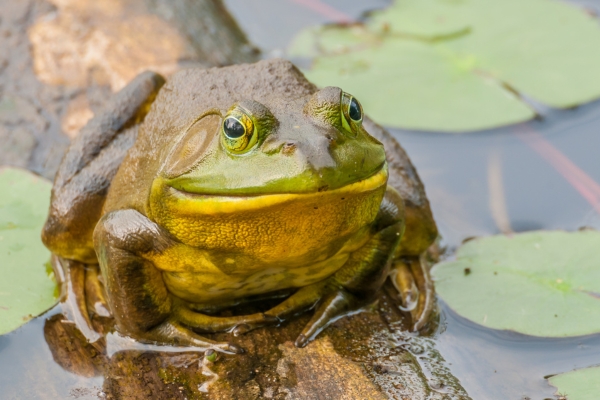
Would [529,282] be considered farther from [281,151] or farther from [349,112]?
[281,151]

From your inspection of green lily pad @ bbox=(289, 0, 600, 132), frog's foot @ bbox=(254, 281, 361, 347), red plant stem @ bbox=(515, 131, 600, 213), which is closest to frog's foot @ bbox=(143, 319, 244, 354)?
frog's foot @ bbox=(254, 281, 361, 347)

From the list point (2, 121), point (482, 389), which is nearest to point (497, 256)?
point (482, 389)

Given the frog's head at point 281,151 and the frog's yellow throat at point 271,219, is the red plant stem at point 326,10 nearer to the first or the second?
the frog's head at point 281,151

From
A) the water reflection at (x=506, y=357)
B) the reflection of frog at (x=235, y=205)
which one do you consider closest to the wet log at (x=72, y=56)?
the reflection of frog at (x=235, y=205)

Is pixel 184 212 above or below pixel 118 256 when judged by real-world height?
above

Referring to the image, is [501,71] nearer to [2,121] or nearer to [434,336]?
[434,336]

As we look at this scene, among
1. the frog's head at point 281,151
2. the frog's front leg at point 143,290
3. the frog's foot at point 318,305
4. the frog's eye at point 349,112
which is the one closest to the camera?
the frog's head at point 281,151
